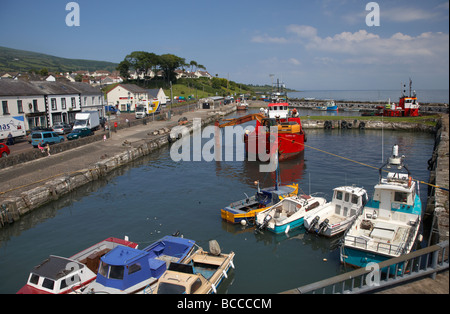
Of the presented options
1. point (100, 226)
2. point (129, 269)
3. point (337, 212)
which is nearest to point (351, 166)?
point (337, 212)

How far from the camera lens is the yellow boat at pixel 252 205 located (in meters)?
20.4

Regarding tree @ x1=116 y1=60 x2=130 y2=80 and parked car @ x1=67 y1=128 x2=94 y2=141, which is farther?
tree @ x1=116 y1=60 x2=130 y2=80

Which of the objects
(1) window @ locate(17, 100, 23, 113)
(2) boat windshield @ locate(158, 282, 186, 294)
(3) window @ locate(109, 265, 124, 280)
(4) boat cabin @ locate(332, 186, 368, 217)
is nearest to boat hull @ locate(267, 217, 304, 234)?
(4) boat cabin @ locate(332, 186, 368, 217)

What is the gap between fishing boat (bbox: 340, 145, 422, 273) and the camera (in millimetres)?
14375

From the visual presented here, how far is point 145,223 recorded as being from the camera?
20969 millimetres

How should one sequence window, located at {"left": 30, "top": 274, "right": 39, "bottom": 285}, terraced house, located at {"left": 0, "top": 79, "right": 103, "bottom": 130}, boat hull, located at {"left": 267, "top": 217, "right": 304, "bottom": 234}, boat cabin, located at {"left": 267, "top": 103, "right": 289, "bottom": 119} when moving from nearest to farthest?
window, located at {"left": 30, "top": 274, "right": 39, "bottom": 285} → boat hull, located at {"left": 267, "top": 217, "right": 304, "bottom": 234} → terraced house, located at {"left": 0, "top": 79, "right": 103, "bottom": 130} → boat cabin, located at {"left": 267, "top": 103, "right": 289, "bottom": 119}

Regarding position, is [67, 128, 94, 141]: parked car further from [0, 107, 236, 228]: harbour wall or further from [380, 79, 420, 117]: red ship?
[380, 79, 420, 117]: red ship

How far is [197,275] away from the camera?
12.4 m

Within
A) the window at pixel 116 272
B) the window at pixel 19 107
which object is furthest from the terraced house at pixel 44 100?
the window at pixel 116 272

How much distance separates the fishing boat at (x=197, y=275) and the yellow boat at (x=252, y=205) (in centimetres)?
520

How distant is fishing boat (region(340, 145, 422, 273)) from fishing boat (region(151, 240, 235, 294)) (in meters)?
5.93

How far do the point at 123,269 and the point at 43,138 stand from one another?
29583 millimetres
